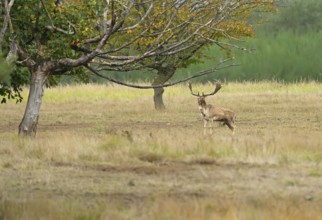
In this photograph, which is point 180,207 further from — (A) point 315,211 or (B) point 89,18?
(B) point 89,18

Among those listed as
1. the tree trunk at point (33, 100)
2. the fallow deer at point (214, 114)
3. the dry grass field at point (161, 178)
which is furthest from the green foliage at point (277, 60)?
the dry grass field at point (161, 178)

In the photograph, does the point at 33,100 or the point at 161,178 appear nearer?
the point at 161,178

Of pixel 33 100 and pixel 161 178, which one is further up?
pixel 33 100

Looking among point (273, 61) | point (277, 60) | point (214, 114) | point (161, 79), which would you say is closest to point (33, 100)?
point (214, 114)

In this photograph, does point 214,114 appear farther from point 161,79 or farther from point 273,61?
point 273,61

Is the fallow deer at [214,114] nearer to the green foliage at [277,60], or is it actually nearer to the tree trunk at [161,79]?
the tree trunk at [161,79]

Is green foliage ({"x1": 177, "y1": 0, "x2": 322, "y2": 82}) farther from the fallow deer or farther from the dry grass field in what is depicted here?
the dry grass field

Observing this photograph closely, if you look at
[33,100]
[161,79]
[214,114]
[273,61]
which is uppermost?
[273,61]

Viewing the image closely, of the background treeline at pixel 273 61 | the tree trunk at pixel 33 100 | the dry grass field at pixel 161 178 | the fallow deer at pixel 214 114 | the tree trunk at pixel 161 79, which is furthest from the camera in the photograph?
the background treeline at pixel 273 61

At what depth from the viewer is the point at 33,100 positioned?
1952 cm

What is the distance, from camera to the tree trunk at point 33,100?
63.5 feet

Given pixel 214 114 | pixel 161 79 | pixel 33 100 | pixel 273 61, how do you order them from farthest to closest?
1. pixel 273 61
2. pixel 161 79
3. pixel 214 114
4. pixel 33 100

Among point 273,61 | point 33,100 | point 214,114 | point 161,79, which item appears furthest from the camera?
point 273,61

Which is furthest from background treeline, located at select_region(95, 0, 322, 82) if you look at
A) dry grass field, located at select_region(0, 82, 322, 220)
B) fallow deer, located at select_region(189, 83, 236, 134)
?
dry grass field, located at select_region(0, 82, 322, 220)
